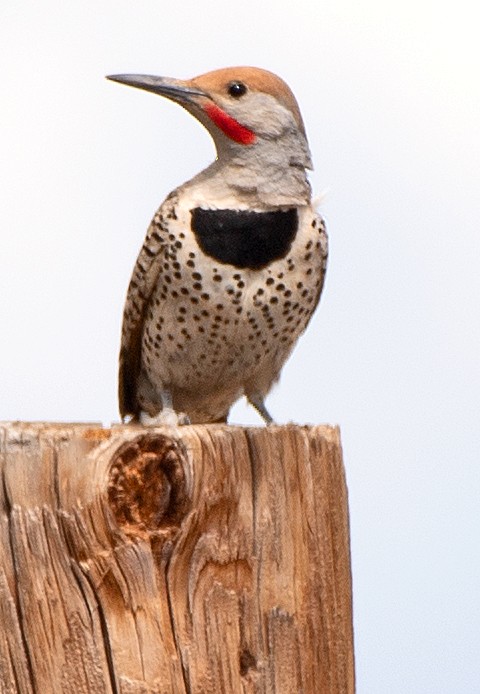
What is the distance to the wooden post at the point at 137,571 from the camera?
3.23 metres

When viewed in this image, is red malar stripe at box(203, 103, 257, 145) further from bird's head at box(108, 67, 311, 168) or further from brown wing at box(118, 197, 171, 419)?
brown wing at box(118, 197, 171, 419)

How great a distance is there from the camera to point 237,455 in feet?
11.5

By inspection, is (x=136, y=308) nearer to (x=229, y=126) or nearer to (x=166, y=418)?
(x=166, y=418)

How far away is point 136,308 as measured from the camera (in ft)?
19.3

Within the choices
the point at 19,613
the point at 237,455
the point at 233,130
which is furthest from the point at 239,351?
the point at 19,613

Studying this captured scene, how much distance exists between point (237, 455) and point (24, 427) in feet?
1.90

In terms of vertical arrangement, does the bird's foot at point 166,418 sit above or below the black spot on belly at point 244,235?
below

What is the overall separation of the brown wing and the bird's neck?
223 mm

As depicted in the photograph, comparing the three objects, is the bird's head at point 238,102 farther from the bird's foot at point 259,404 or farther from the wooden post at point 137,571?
the wooden post at point 137,571

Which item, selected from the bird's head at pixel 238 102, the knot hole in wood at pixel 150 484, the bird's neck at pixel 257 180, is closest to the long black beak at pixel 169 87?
the bird's head at pixel 238 102

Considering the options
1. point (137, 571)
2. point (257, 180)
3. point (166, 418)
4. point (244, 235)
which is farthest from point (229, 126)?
point (137, 571)

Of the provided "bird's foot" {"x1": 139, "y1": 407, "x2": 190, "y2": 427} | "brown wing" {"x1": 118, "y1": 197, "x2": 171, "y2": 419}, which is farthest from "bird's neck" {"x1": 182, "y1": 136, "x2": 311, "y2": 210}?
"bird's foot" {"x1": 139, "y1": 407, "x2": 190, "y2": 427}

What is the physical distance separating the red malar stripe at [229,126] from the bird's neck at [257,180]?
40mm

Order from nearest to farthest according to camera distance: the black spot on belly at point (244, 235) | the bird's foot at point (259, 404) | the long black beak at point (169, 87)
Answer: the black spot on belly at point (244, 235), the long black beak at point (169, 87), the bird's foot at point (259, 404)
